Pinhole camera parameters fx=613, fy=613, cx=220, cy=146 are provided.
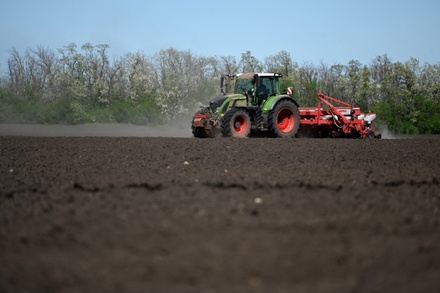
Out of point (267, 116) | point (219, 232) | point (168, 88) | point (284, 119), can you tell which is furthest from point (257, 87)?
point (168, 88)

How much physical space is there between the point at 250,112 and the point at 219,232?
51.5 ft

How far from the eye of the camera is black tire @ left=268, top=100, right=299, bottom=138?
2028 centimetres

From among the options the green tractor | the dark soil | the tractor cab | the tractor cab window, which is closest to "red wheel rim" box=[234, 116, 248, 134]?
the green tractor

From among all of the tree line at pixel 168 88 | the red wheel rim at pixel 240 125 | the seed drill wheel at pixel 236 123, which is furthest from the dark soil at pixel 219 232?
the tree line at pixel 168 88

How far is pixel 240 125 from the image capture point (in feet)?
66.2

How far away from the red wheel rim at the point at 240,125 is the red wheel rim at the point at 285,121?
154 cm

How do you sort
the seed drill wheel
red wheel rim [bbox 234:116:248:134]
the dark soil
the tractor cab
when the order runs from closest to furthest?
the dark soil < the seed drill wheel < red wheel rim [bbox 234:116:248:134] < the tractor cab

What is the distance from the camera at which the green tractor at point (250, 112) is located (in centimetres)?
2005

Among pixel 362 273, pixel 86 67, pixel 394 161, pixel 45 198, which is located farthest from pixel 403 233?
pixel 86 67

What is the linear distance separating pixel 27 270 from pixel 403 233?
2967 mm

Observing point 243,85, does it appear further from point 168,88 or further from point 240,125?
point 168,88

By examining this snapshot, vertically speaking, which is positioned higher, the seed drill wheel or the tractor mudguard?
the tractor mudguard

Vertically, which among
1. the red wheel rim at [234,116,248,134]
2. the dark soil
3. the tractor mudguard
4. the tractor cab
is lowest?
Result: the dark soil

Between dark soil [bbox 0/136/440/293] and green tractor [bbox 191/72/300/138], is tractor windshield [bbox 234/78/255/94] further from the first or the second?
dark soil [bbox 0/136/440/293]
